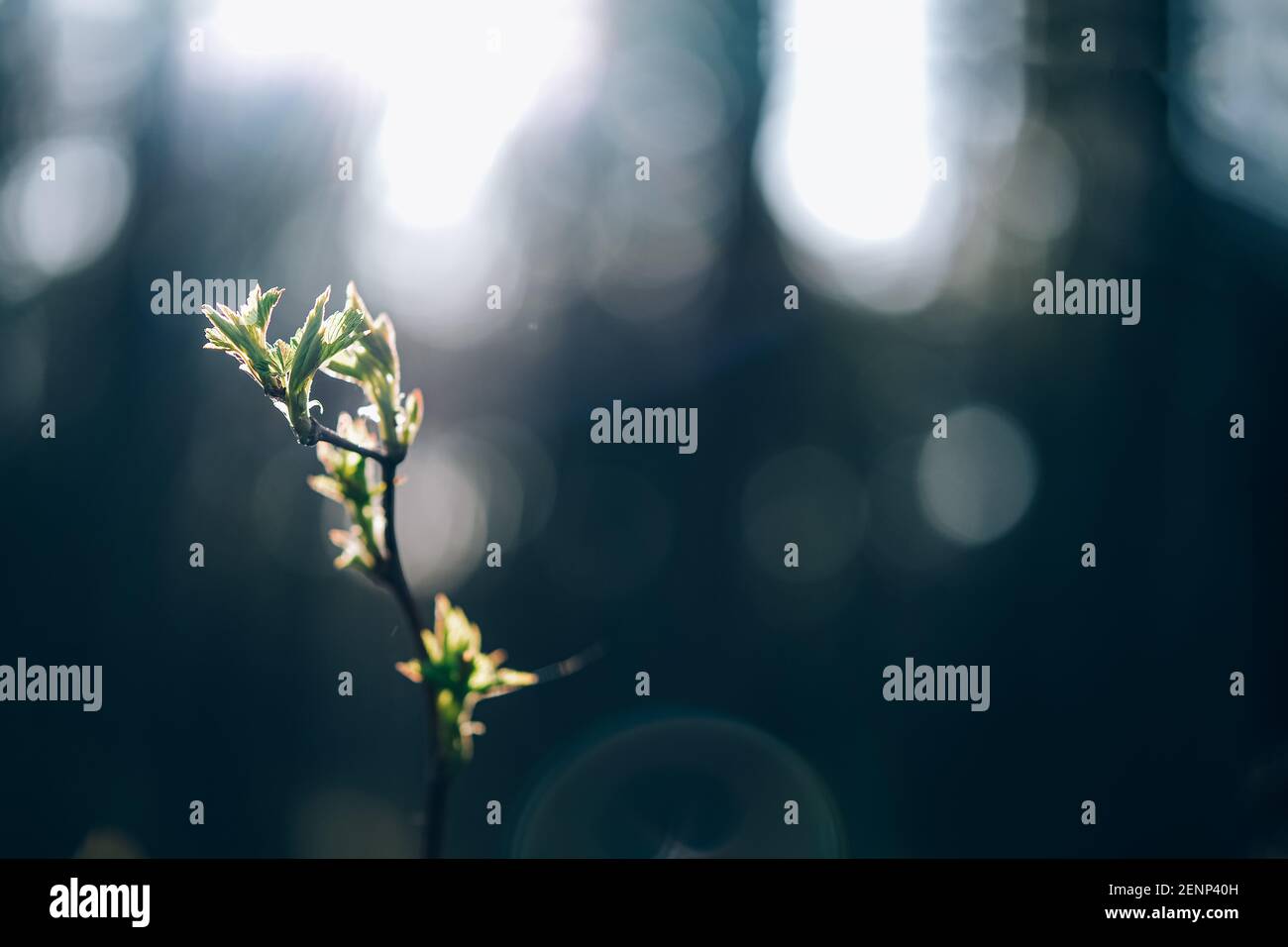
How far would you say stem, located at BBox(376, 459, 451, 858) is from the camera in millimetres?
473

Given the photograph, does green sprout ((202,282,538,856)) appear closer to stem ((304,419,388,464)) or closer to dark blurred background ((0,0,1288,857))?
stem ((304,419,388,464))

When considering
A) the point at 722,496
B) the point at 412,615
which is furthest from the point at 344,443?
the point at 722,496

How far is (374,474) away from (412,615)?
0.42ft

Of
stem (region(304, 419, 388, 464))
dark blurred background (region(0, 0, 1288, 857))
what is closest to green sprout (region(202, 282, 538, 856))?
stem (region(304, 419, 388, 464))

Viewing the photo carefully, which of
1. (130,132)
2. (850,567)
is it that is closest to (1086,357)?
(850,567)

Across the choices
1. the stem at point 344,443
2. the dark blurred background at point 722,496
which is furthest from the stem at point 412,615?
the dark blurred background at point 722,496

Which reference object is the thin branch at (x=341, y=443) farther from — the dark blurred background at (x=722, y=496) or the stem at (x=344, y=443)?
the dark blurred background at (x=722, y=496)

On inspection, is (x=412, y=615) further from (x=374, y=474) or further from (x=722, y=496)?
(x=722, y=496)

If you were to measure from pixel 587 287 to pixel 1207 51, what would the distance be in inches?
76.7

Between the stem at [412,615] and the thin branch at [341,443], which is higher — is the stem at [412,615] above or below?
below

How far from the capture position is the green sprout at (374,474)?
1.59 ft

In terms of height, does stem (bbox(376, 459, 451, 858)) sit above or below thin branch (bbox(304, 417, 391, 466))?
below

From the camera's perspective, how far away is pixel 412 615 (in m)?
0.48

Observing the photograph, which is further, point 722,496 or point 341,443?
point 722,496
